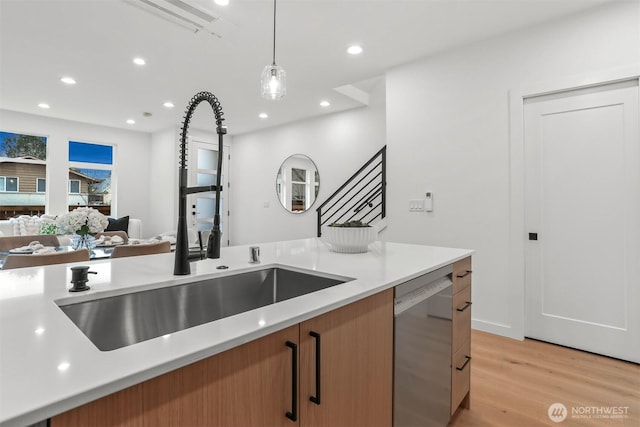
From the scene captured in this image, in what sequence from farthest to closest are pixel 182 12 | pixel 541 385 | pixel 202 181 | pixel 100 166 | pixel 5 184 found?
pixel 202 181
pixel 100 166
pixel 5 184
pixel 182 12
pixel 541 385

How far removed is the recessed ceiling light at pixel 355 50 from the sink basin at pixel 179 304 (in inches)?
100.0

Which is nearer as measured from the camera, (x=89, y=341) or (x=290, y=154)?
(x=89, y=341)

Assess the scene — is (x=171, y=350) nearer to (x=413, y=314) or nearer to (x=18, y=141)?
(x=413, y=314)

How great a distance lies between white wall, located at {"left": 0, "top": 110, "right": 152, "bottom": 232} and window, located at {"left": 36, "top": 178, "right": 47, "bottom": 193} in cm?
12

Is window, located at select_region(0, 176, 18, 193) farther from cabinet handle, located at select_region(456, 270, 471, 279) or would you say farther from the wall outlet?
cabinet handle, located at select_region(456, 270, 471, 279)

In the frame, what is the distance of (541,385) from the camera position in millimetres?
2053

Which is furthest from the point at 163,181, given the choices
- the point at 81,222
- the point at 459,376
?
the point at 459,376

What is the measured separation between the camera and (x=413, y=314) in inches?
49.5

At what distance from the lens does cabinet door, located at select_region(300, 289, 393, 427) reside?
2.65 feet

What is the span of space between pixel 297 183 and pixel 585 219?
408 centimetres

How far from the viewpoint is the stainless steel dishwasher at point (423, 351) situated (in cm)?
118

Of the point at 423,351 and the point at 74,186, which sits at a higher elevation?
the point at 74,186

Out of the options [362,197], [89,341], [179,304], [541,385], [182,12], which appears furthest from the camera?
[362,197]

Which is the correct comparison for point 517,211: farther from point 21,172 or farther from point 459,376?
point 21,172
